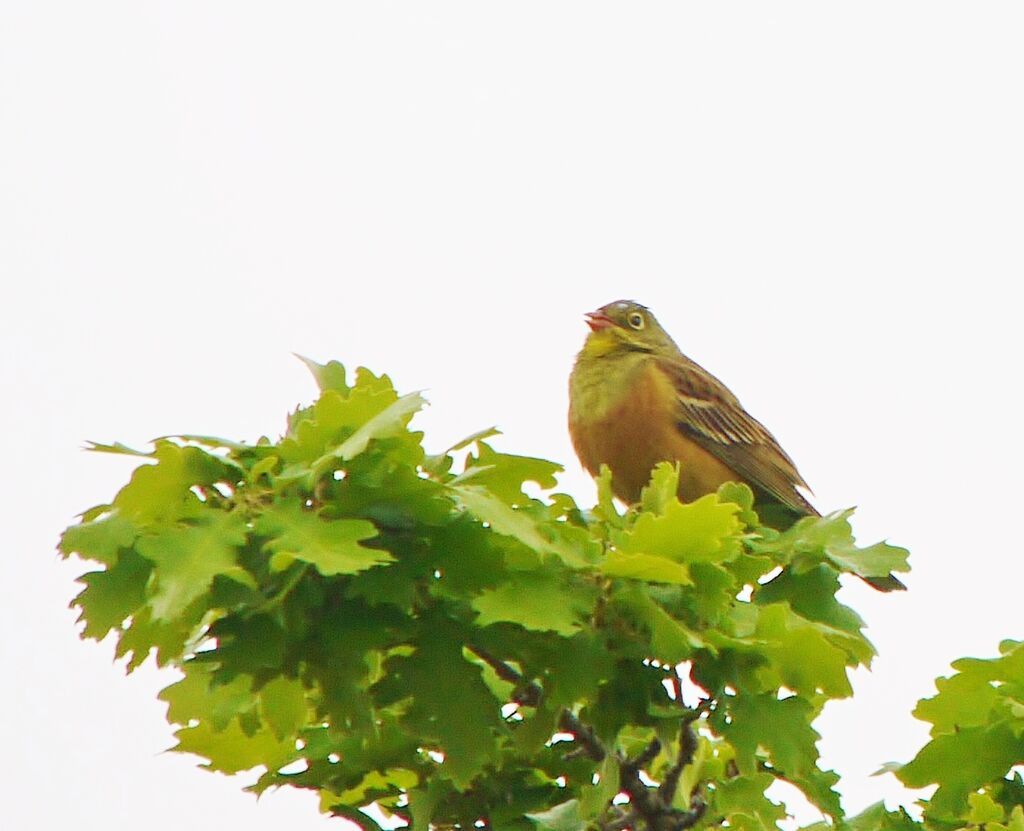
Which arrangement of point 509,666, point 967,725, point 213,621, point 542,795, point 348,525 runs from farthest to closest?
1. point 967,725
2. point 542,795
3. point 509,666
4. point 213,621
5. point 348,525

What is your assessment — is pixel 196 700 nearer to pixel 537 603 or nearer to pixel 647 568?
pixel 537 603

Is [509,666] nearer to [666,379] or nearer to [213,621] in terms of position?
[213,621]

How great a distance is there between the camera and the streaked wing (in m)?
8.46

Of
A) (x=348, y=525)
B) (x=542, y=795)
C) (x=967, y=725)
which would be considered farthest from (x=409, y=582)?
(x=967, y=725)

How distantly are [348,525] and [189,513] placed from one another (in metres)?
0.34

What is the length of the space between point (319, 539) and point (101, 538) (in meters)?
0.51

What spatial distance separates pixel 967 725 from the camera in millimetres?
4379

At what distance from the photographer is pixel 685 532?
3418 mm

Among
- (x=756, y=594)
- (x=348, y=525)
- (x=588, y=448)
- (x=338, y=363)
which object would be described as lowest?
(x=348, y=525)

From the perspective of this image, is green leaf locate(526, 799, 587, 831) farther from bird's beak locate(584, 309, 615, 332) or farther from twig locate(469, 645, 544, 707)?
bird's beak locate(584, 309, 615, 332)

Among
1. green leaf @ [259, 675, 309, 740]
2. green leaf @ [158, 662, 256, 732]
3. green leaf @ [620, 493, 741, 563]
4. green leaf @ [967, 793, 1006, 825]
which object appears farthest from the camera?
green leaf @ [967, 793, 1006, 825]

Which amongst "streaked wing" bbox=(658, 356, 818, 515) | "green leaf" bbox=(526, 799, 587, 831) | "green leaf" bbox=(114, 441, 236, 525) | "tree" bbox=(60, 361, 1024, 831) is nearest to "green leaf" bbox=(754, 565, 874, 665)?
"tree" bbox=(60, 361, 1024, 831)

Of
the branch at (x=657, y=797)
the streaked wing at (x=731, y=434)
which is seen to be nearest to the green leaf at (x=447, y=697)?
the branch at (x=657, y=797)

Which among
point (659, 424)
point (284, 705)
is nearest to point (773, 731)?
point (284, 705)
